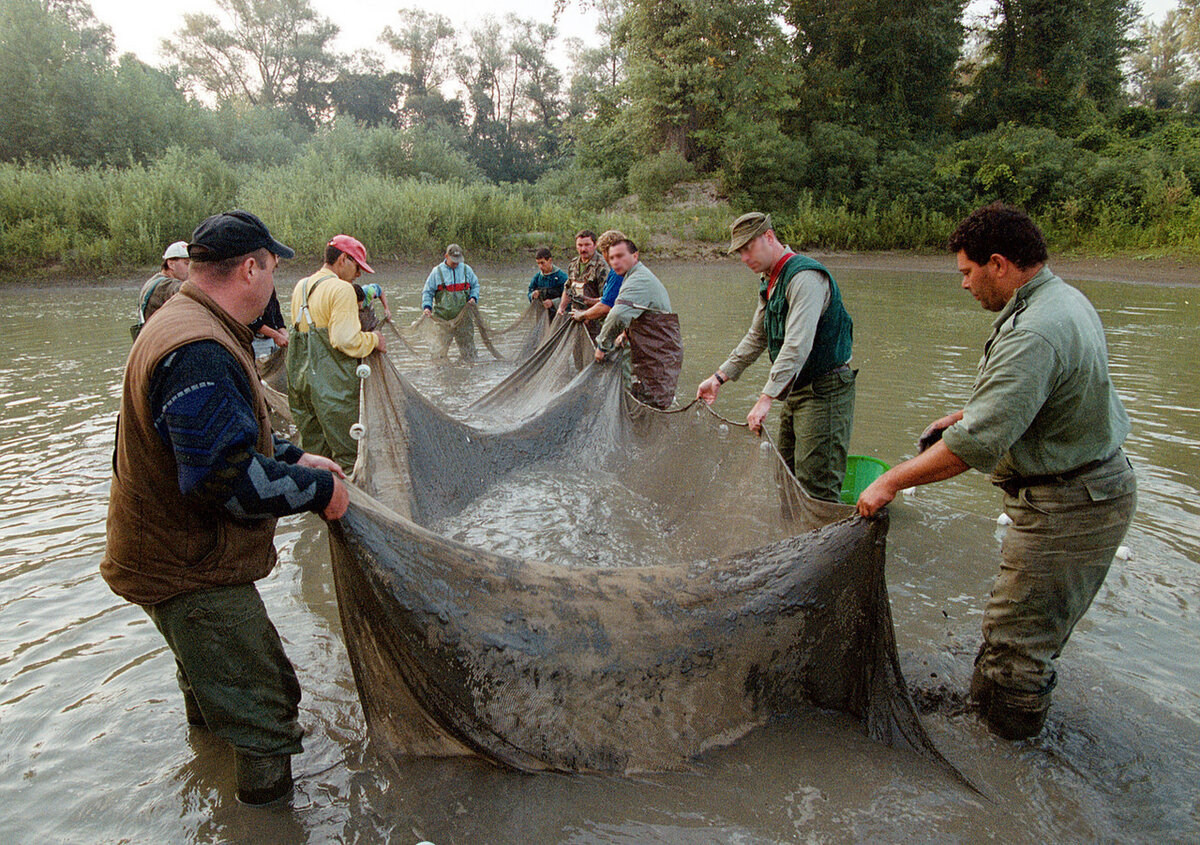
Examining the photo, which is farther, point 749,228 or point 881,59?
point 881,59

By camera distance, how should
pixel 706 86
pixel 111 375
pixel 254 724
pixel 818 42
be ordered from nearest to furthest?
pixel 254 724 → pixel 111 375 → pixel 706 86 → pixel 818 42

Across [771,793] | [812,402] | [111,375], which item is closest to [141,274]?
[111,375]

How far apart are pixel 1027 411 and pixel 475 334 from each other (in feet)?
22.7

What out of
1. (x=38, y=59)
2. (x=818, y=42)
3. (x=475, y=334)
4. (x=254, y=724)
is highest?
(x=818, y=42)

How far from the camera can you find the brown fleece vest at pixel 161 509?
5.25 ft

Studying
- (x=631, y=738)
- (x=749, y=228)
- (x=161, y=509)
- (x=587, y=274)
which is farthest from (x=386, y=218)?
(x=631, y=738)

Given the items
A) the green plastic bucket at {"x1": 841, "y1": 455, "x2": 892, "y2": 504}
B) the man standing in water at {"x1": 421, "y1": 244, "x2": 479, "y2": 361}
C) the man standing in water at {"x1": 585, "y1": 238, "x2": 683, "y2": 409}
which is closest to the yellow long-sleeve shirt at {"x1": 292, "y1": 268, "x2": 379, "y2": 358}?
the man standing in water at {"x1": 585, "y1": 238, "x2": 683, "y2": 409}

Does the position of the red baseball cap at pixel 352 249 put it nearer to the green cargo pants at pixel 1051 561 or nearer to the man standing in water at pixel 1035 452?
the man standing in water at pixel 1035 452

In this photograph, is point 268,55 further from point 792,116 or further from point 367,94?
point 792,116

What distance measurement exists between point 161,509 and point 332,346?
2.28 metres

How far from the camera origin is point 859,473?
154 inches

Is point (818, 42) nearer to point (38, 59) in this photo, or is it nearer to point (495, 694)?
point (38, 59)

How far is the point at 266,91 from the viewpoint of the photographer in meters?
35.1

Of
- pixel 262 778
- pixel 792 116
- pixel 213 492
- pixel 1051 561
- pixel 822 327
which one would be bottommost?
pixel 262 778
